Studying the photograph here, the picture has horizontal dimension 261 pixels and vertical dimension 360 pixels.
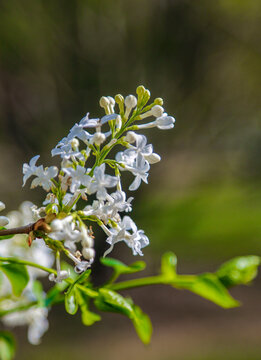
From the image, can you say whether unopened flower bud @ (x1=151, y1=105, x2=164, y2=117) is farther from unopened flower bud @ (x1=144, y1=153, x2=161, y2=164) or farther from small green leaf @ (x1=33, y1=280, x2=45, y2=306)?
small green leaf @ (x1=33, y1=280, x2=45, y2=306)

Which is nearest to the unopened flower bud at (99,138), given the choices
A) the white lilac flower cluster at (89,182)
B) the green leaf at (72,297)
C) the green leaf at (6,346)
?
the white lilac flower cluster at (89,182)

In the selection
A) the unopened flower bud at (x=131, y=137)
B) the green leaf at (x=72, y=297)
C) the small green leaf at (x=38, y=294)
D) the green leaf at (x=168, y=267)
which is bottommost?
the green leaf at (x=72, y=297)

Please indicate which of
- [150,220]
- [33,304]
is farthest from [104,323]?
[33,304]

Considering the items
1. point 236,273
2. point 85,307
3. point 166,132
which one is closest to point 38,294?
point 85,307

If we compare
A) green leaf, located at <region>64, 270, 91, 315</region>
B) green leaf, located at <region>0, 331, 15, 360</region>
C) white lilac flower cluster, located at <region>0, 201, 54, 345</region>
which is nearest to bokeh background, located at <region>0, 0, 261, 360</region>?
white lilac flower cluster, located at <region>0, 201, 54, 345</region>

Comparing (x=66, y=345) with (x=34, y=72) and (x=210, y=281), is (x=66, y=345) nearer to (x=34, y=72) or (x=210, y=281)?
(x=34, y=72)

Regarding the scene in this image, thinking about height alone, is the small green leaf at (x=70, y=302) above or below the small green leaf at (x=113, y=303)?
below

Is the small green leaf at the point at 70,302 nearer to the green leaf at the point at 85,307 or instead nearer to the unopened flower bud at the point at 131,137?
the green leaf at the point at 85,307

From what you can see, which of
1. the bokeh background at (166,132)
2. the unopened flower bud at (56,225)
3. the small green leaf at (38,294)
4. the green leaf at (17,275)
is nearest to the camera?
the unopened flower bud at (56,225)
